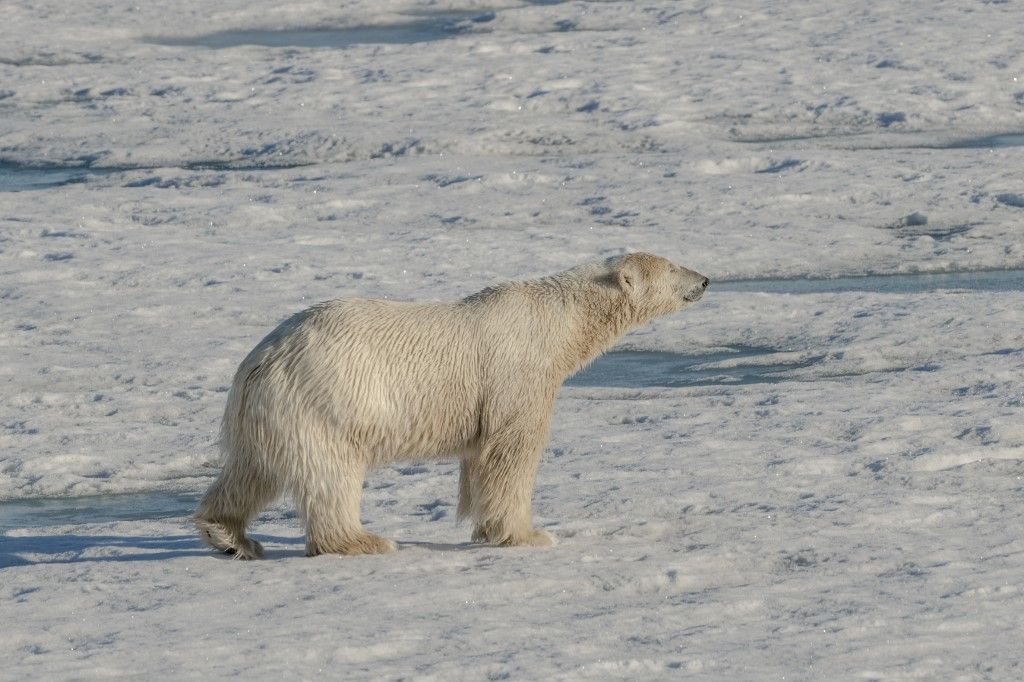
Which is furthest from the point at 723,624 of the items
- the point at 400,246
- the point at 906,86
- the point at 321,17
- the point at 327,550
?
the point at 321,17

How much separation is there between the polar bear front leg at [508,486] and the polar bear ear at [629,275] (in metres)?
0.66

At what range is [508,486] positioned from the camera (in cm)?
561

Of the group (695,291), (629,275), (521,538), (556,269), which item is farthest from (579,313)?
(556,269)

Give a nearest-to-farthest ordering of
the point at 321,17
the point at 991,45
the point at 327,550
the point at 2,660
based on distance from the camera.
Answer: the point at 2,660
the point at 327,550
the point at 991,45
the point at 321,17

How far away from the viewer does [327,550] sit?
17.6 feet

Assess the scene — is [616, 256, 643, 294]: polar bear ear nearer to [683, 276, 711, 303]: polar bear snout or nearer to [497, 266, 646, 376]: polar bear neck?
[497, 266, 646, 376]: polar bear neck

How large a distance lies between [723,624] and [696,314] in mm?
4889

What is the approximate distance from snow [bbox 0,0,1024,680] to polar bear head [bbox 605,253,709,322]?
73cm

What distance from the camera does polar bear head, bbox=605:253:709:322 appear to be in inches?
235

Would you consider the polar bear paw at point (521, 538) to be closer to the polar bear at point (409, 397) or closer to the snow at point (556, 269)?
the polar bear at point (409, 397)

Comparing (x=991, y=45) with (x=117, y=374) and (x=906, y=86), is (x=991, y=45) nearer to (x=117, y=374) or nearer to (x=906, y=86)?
(x=906, y=86)

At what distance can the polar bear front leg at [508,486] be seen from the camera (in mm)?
5609

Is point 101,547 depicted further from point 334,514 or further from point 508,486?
point 508,486

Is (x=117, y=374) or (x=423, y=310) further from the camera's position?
(x=117, y=374)
